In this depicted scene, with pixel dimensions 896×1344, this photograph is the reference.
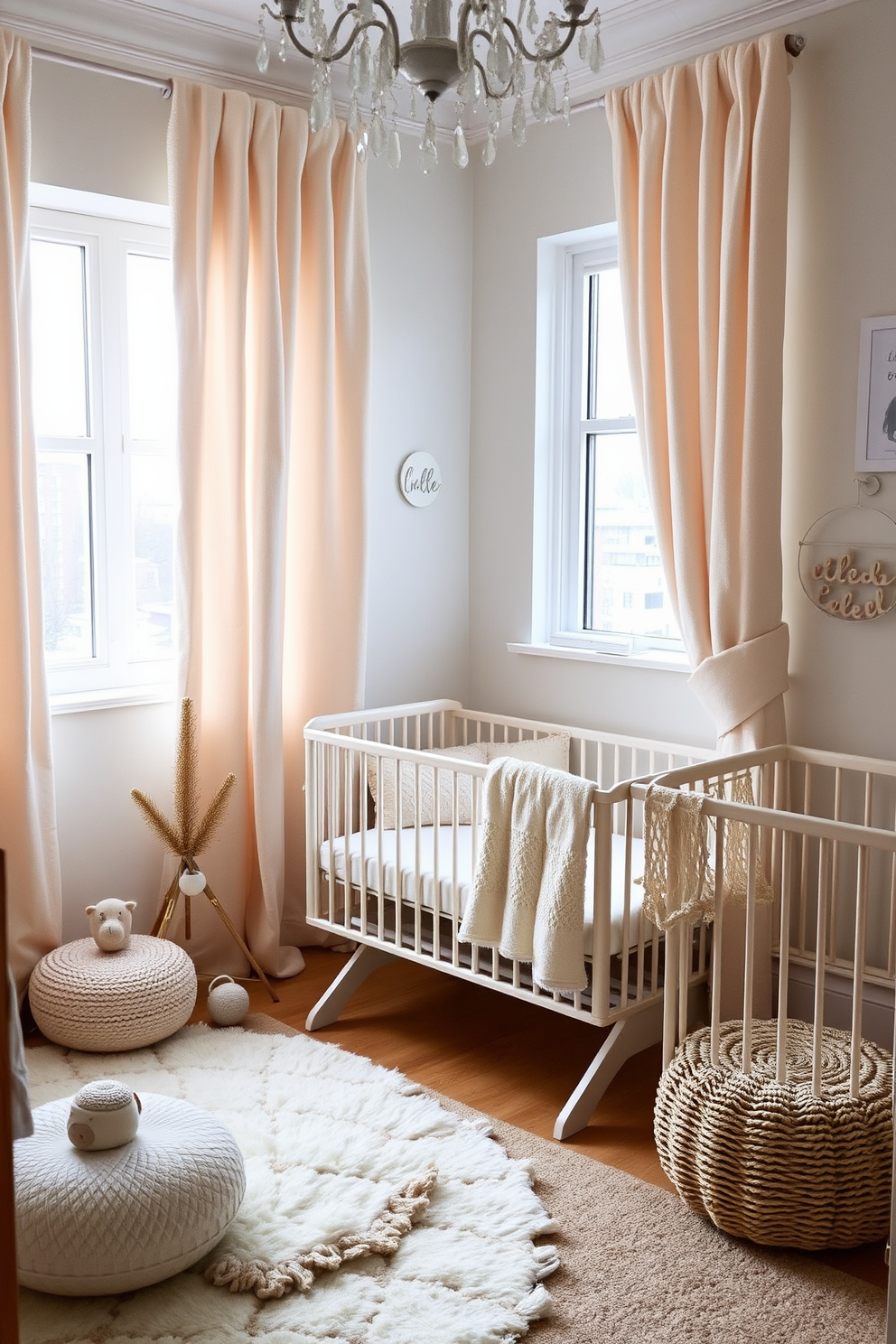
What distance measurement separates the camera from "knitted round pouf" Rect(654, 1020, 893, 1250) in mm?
2018

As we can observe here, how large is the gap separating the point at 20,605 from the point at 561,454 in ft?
5.50

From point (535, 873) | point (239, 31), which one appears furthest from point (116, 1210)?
point (239, 31)

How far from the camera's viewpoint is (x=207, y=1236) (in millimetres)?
1952

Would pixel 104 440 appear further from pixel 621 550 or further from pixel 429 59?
pixel 429 59

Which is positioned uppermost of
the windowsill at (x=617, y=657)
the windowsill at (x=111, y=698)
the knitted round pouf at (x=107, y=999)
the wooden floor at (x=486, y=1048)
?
the windowsill at (x=617, y=657)

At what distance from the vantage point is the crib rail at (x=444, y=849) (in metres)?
2.50

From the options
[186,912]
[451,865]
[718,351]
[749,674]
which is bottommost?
[186,912]

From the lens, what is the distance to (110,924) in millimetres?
2871

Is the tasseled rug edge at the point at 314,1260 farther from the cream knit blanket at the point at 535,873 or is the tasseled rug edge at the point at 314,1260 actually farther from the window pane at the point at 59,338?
the window pane at the point at 59,338

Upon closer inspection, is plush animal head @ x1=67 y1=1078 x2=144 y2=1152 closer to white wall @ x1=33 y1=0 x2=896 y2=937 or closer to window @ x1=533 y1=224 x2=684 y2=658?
white wall @ x1=33 y1=0 x2=896 y2=937

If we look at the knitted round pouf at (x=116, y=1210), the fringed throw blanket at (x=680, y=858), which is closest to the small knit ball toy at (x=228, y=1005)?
the knitted round pouf at (x=116, y=1210)

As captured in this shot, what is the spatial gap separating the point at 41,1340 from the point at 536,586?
2.43 metres

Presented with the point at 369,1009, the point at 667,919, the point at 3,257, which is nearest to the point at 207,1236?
the point at 667,919

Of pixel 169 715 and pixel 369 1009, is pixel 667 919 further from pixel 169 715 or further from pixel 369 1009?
pixel 169 715
